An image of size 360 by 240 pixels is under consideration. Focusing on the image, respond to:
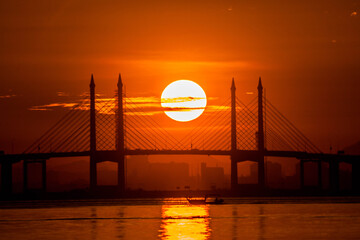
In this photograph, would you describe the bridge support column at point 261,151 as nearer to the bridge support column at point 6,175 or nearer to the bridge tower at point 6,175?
the bridge tower at point 6,175

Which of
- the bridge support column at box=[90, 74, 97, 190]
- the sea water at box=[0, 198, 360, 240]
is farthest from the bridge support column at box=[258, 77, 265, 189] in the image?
the sea water at box=[0, 198, 360, 240]

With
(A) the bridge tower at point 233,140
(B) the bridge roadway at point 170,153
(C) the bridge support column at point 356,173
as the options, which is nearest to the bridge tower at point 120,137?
(B) the bridge roadway at point 170,153

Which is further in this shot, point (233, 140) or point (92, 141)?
point (233, 140)

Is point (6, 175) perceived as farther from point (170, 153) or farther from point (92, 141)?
point (170, 153)

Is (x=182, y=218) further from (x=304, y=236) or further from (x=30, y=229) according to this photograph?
(x=304, y=236)

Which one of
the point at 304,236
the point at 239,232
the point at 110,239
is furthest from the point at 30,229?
the point at 304,236

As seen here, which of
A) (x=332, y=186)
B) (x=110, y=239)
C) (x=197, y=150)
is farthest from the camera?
(x=332, y=186)

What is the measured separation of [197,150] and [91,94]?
1702 cm

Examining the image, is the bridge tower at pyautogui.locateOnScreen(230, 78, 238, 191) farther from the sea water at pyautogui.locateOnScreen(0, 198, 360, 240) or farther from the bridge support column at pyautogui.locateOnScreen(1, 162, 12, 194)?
the sea water at pyautogui.locateOnScreen(0, 198, 360, 240)

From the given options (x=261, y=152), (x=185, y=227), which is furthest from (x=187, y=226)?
(x=261, y=152)

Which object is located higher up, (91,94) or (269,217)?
(91,94)

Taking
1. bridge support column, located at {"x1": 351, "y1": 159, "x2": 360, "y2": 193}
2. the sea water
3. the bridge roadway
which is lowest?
the sea water

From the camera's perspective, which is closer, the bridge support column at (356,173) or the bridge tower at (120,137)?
the bridge tower at (120,137)

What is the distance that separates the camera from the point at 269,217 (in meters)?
71.9
